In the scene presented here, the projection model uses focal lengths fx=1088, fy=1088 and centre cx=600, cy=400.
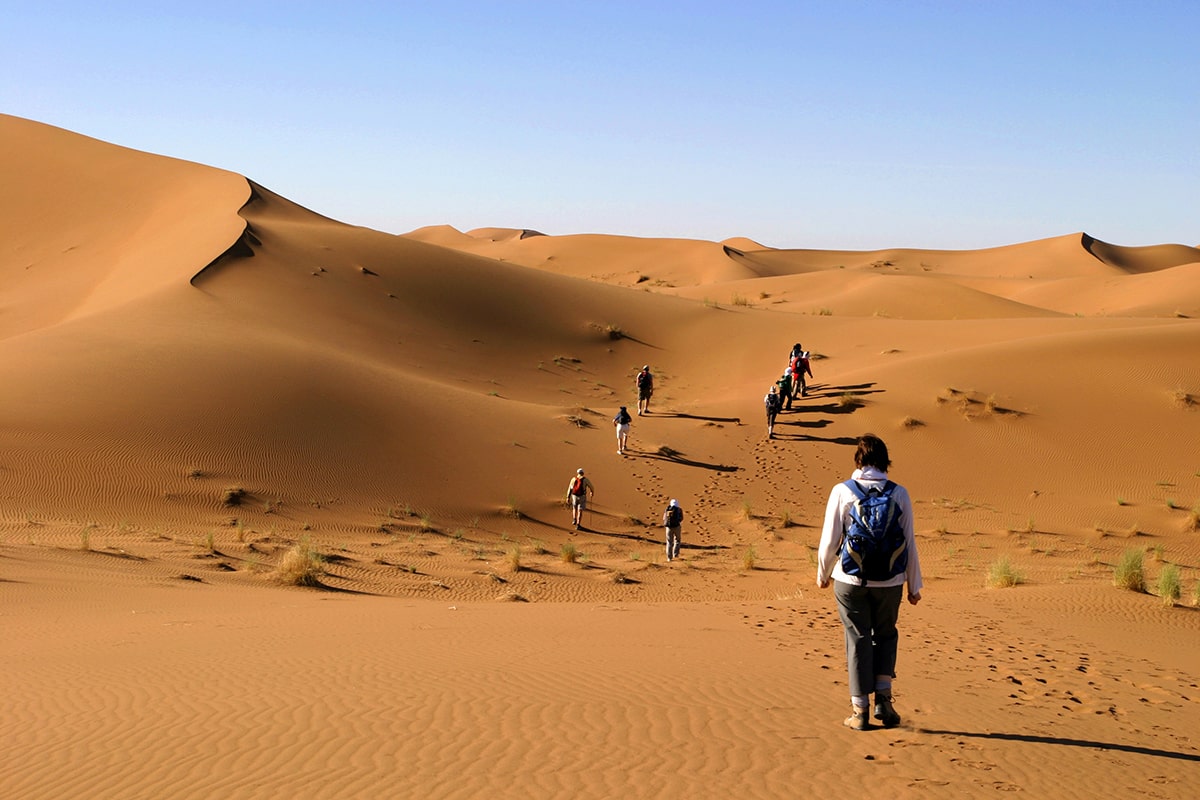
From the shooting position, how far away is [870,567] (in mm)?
6203

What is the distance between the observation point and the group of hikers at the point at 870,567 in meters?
6.20

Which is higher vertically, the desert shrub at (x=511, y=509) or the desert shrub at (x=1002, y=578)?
the desert shrub at (x=511, y=509)

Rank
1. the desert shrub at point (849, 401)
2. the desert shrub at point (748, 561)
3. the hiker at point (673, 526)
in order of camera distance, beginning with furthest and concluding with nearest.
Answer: the desert shrub at point (849, 401) < the hiker at point (673, 526) < the desert shrub at point (748, 561)

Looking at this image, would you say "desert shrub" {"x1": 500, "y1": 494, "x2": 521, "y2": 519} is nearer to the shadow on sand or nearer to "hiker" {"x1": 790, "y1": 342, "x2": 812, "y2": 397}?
"hiker" {"x1": 790, "y1": 342, "x2": 812, "y2": 397}

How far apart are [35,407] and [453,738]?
19.1 m

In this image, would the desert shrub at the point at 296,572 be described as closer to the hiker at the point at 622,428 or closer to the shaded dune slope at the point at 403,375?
the shaded dune slope at the point at 403,375

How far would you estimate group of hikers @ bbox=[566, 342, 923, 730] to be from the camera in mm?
6203

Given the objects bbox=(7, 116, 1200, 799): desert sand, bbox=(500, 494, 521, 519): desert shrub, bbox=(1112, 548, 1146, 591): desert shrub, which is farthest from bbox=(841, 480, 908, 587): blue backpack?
bbox=(500, 494, 521, 519): desert shrub

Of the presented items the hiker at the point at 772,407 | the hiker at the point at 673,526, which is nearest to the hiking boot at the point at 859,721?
the hiker at the point at 673,526

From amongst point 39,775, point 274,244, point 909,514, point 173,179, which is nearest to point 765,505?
point 909,514

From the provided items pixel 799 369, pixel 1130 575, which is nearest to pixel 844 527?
pixel 1130 575

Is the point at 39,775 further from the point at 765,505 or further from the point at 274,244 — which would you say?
the point at 274,244

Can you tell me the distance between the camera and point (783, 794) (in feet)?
17.6

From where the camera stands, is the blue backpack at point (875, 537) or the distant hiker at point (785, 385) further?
the distant hiker at point (785, 385)
